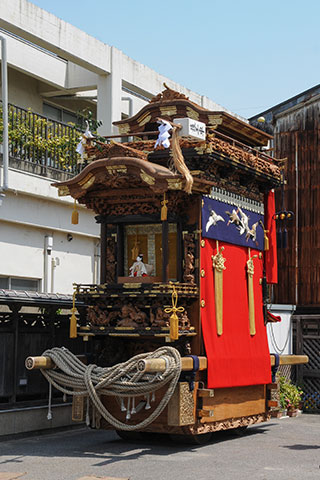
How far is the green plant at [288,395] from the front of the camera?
2070cm

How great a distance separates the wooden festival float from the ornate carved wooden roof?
0.03 m

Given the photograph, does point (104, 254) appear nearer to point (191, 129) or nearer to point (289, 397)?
point (191, 129)

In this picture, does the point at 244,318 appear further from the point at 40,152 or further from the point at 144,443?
the point at 40,152

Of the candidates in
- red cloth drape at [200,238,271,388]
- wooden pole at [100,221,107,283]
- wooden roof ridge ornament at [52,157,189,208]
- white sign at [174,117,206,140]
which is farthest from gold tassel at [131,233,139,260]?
white sign at [174,117,206,140]

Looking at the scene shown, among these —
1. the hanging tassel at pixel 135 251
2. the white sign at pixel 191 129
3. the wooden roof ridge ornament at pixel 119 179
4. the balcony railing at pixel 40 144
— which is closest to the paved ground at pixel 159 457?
the hanging tassel at pixel 135 251

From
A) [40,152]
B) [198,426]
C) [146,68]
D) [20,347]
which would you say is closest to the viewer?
[198,426]

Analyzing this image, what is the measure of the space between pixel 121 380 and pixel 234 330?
312 centimetres

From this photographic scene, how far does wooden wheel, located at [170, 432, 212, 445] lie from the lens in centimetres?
1515

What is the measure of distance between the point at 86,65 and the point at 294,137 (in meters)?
7.60

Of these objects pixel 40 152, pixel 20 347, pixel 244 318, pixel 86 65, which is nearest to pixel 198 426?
pixel 244 318

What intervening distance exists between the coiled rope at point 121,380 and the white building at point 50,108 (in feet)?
22.0

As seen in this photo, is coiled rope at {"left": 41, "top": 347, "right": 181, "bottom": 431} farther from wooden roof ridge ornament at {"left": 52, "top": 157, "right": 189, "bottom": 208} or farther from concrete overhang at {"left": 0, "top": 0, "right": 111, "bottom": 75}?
concrete overhang at {"left": 0, "top": 0, "right": 111, "bottom": 75}

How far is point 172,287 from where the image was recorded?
14477 mm

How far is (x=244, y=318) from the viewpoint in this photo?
54.4 ft
